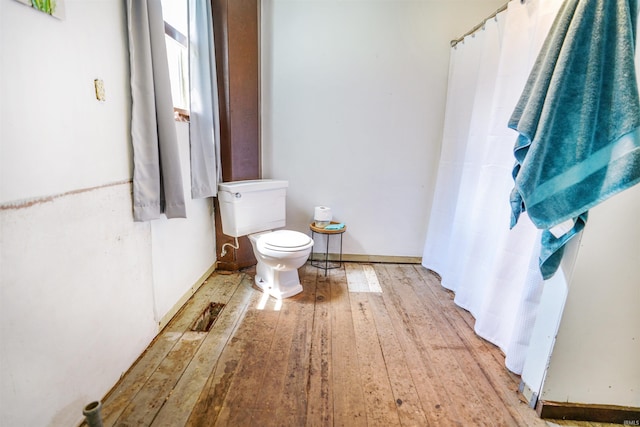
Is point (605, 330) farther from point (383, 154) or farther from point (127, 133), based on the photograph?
point (127, 133)

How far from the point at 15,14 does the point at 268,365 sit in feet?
5.24

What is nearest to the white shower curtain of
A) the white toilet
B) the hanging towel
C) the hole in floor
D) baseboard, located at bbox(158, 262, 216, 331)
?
the hanging towel

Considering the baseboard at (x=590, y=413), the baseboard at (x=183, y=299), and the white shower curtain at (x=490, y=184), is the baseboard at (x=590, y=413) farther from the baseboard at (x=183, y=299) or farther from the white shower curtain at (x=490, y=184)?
the baseboard at (x=183, y=299)

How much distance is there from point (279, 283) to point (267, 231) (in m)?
0.48

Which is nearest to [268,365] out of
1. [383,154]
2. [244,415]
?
[244,415]

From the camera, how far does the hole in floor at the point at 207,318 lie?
1.77 metres

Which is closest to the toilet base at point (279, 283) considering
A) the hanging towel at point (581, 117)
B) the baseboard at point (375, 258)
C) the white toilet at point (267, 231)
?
the white toilet at point (267, 231)

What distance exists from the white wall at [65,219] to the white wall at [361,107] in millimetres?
1406

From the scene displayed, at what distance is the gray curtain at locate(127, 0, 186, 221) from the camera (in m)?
1.30

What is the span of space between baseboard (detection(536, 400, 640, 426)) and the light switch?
2192 millimetres

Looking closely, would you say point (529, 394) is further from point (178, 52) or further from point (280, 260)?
point (178, 52)

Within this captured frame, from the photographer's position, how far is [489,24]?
189cm

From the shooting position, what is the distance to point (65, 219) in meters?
1.02

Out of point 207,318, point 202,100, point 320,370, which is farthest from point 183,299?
point 202,100
